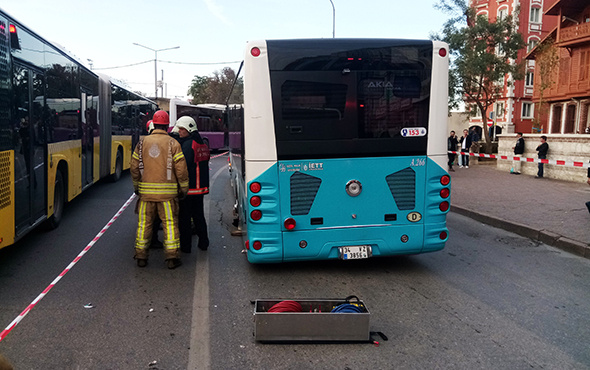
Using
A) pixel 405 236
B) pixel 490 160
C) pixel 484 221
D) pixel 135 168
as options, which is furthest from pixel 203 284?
pixel 490 160

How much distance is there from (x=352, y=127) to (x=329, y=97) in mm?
439

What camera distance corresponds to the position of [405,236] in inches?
247

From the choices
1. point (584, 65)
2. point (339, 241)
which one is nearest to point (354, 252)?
point (339, 241)

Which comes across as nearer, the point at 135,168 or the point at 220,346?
the point at 220,346

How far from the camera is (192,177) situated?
23.7 feet

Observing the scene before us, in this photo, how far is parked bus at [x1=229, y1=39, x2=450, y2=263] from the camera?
231 inches

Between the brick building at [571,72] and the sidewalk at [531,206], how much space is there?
17880 millimetres

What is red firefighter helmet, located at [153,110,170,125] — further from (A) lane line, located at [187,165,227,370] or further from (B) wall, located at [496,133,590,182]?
(B) wall, located at [496,133,590,182]

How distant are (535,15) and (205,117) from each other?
3263 cm

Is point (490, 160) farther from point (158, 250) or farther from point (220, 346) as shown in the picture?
point (220, 346)

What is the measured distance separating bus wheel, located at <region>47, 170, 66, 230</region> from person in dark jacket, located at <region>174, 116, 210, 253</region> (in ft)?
8.75

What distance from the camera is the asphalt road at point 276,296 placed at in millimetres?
4020

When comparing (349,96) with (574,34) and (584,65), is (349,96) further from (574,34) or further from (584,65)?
(574,34)

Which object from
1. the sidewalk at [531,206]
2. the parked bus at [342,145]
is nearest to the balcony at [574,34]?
the sidewalk at [531,206]
